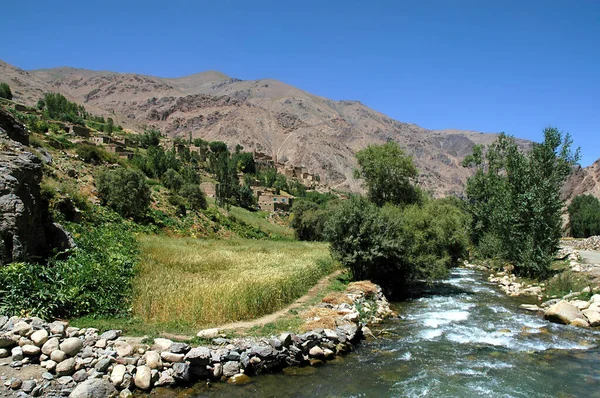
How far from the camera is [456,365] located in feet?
37.2

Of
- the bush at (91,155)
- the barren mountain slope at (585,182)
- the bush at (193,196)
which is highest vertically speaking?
the barren mountain slope at (585,182)

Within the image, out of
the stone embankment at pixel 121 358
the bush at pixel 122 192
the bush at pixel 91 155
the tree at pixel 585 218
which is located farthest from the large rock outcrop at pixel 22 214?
the tree at pixel 585 218

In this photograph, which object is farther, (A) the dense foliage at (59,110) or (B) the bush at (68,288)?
(A) the dense foliage at (59,110)

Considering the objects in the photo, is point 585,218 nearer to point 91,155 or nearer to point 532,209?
point 532,209

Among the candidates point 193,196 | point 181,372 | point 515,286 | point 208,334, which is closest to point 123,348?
point 181,372

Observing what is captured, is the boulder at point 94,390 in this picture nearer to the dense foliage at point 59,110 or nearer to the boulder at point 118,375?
the boulder at point 118,375

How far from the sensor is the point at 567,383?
1023 cm

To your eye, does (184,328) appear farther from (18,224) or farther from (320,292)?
(320,292)

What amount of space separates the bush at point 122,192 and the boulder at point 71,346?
80.1 ft

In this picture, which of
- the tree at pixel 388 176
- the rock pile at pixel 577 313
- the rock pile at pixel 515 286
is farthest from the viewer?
the tree at pixel 388 176

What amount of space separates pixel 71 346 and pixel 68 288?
3.19m

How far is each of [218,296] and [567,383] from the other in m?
10.3

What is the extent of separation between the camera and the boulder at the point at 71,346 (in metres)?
9.23

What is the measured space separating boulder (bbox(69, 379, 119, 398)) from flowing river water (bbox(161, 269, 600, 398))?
3.92 ft
